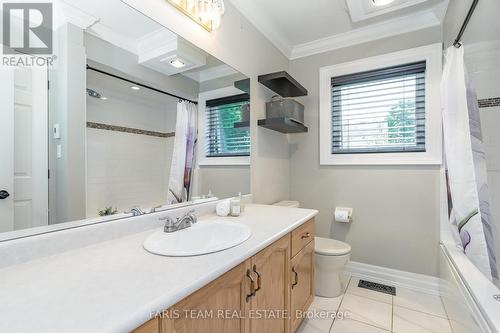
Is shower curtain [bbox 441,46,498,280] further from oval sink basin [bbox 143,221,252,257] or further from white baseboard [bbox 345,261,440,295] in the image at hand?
oval sink basin [bbox 143,221,252,257]

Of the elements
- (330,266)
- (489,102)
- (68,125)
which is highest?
(489,102)

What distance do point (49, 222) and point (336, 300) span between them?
1935mm

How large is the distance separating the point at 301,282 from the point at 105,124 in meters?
1.37

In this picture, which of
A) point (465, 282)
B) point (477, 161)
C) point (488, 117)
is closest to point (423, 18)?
point (488, 117)

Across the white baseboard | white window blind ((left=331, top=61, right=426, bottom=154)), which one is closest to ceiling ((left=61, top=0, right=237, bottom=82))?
white window blind ((left=331, top=61, right=426, bottom=154))

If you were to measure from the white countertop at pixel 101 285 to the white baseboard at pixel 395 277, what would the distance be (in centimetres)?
168

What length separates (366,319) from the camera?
1.65 metres

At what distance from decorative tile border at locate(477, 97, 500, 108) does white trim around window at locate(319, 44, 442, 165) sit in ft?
0.96

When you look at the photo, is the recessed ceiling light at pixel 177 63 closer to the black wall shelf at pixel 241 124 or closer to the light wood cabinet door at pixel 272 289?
the black wall shelf at pixel 241 124

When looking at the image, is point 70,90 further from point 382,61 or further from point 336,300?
point 382,61

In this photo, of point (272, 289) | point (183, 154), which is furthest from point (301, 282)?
point (183, 154)

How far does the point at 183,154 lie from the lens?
4.72 feet

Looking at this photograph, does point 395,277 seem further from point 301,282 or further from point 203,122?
point 203,122

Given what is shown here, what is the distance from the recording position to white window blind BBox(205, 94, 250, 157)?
166 centimetres
